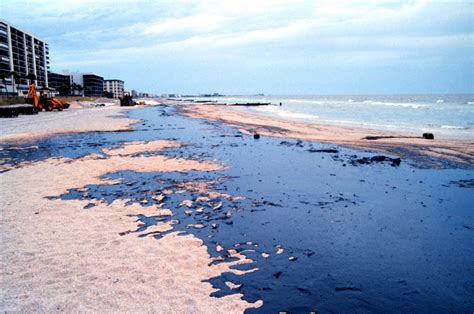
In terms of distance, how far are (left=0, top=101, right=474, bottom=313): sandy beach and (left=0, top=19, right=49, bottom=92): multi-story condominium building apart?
7817cm

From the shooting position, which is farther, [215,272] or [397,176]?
[397,176]

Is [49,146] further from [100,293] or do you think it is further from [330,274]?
[330,274]

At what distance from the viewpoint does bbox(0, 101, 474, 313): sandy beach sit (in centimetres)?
448

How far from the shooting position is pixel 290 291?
4.62 m

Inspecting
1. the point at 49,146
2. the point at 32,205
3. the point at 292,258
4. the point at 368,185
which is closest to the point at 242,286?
the point at 292,258

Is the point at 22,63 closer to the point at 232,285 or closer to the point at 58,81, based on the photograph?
the point at 58,81

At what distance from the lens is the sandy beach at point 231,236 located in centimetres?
448

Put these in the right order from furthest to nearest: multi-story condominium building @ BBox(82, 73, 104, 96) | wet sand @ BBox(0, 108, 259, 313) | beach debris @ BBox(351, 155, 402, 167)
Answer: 1. multi-story condominium building @ BBox(82, 73, 104, 96)
2. beach debris @ BBox(351, 155, 402, 167)
3. wet sand @ BBox(0, 108, 259, 313)

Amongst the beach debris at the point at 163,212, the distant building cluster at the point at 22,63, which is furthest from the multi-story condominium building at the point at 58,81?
the beach debris at the point at 163,212

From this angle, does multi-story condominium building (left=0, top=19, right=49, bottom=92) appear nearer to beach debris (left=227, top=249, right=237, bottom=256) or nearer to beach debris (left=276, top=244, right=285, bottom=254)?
beach debris (left=227, top=249, right=237, bottom=256)

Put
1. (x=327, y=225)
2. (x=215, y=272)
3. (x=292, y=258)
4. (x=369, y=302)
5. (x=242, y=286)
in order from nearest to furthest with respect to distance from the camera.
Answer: (x=369, y=302) < (x=242, y=286) < (x=215, y=272) < (x=292, y=258) < (x=327, y=225)

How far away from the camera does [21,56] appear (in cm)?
10388

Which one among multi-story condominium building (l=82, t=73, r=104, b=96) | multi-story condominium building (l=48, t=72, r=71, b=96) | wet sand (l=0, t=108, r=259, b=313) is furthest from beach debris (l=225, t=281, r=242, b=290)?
multi-story condominium building (l=82, t=73, r=104, b=96)

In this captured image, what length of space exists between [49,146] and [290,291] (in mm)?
17033
